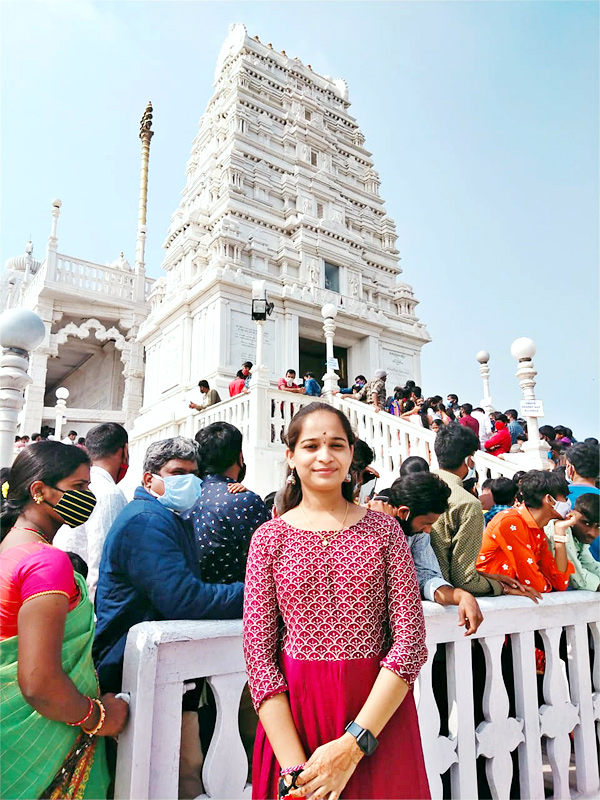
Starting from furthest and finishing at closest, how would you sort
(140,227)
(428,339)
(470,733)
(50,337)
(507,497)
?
(140,227)
(50,337)
(428,339)
(507,497)
(470,733)

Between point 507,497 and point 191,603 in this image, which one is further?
point 507,497

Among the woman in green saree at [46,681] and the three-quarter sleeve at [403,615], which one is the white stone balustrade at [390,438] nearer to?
the three-quarter sleeve at [403,615]

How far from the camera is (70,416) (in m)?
19.8

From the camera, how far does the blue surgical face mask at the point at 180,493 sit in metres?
2.39

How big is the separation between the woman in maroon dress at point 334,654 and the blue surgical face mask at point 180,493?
2.46ft

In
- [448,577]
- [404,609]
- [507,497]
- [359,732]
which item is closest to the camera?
[359,732]

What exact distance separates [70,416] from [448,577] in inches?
768

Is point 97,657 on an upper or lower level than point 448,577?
lower

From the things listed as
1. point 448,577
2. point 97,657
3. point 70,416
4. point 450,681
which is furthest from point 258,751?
point 70,416

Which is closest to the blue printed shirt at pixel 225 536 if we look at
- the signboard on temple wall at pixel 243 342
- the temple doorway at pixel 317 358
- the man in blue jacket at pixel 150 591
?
the man in blue jacket at pixel 150 591

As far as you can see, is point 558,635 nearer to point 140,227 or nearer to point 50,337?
point 50,337

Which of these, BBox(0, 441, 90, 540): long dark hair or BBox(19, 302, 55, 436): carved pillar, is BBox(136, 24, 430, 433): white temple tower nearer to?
BBox(19, 302, 55, 436): carved pillar

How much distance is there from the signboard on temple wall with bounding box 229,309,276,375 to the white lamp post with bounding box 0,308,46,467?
399 inches

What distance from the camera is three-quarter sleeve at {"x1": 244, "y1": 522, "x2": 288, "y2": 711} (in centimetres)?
158
